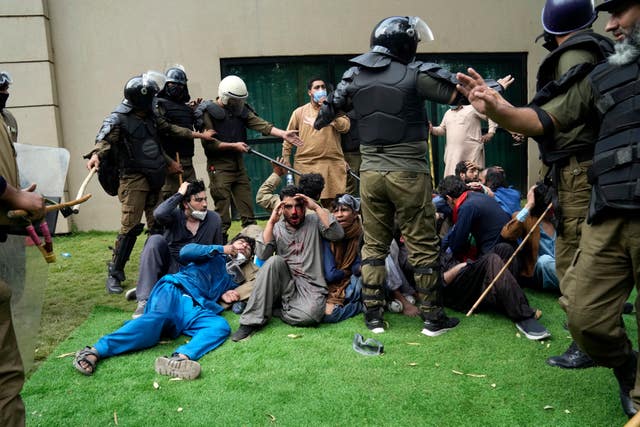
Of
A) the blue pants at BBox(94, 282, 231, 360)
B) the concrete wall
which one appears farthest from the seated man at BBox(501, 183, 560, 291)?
the concrete wall

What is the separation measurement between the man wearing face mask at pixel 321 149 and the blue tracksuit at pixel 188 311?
1.92 meters

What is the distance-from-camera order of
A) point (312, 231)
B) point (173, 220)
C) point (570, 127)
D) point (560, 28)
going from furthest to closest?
point (173, 220) → point (312, 231) → point (560, 28) → point (570, 127)

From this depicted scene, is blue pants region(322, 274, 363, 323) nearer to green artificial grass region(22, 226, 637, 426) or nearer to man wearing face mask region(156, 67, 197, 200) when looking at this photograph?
green artificial grass region(22, 226, 637, 426)

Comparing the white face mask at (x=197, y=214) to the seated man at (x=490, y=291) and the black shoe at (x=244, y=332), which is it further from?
the seated man at (x=490, y=291)

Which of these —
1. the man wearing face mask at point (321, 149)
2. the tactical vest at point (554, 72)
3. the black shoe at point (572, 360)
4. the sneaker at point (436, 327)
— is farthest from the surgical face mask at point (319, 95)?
the black shoe at point (572, 360)

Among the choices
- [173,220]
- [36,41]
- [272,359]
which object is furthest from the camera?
[36,41]

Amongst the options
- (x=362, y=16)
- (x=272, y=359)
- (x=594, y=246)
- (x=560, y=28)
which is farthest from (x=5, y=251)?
(x=362, y=16)

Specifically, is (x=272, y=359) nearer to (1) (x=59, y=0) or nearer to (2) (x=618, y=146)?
(2) (x=618, y=146)

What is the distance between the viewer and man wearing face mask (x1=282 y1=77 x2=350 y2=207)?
252 inches

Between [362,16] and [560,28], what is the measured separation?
6.12m

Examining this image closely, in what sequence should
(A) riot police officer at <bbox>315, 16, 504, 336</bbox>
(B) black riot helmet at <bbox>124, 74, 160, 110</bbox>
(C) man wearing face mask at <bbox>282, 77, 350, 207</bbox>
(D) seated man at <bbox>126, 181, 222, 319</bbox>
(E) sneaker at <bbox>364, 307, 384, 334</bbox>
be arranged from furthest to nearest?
(C) man wearing face mask at <bbox>282, 77, 350, 207</bbox> < (B) black riot helmet at <bbox>124, 74, 160, 110</bbox> < (D) seated man at <bbox>126, 181, 222, 319</bbox> < (E) sneaker at <bbox>364, 307, 384, 334</bbox> < (A) riot police officer at <bbox>315, 16, 504, 336</bbox>

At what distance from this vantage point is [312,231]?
464 cm

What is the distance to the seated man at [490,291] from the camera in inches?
163

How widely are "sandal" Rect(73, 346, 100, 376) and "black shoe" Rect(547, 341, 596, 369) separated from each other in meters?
2.93
